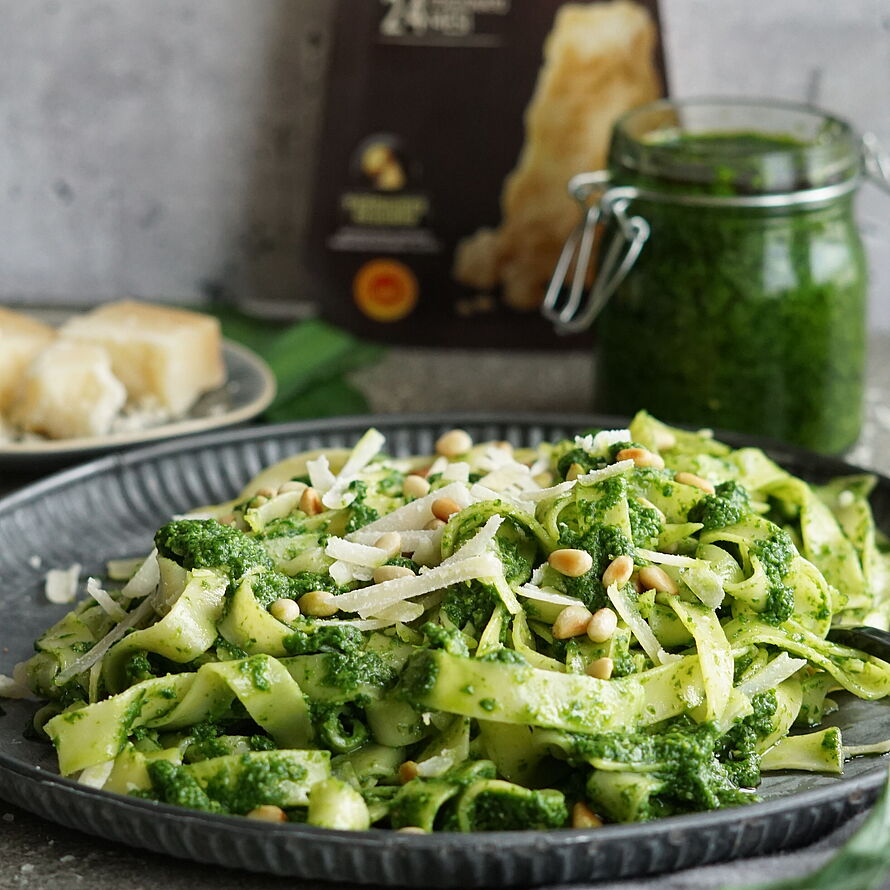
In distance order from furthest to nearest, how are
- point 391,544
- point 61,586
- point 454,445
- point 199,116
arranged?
1. point 199,116
2. point 454,445
3. point 61,586
4. point 391,544

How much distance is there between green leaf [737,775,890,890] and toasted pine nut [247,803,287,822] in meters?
0.66

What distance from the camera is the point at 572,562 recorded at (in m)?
2.12

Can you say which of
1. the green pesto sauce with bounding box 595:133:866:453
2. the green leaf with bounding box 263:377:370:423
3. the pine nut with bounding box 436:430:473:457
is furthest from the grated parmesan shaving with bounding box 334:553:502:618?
the green leaf with bounding box 263:377:370:423

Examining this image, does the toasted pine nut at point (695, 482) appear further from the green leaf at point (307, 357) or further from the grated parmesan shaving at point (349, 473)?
the green leaf at point (307, 357)

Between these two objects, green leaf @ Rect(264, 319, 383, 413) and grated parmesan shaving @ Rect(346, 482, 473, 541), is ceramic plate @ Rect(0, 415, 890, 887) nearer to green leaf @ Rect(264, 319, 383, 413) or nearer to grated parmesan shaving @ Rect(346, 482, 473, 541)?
grated parmesan shaving @ Rect(346, 482, 473, 541)

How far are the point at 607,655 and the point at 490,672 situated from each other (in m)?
0.24

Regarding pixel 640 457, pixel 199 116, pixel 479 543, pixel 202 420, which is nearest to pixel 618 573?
pixel 479 543

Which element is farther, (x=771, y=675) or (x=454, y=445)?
(x=454, y=445)

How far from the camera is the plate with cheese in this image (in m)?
3.43

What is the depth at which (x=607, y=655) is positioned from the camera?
207cm

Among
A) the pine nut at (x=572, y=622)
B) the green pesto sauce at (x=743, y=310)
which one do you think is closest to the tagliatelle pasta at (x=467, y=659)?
the pine nut at (x=572, y=622)

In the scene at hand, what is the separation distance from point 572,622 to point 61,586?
3.79ft

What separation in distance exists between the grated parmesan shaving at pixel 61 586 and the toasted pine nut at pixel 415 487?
73cm

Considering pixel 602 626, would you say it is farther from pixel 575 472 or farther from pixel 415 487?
pixel 415 487
